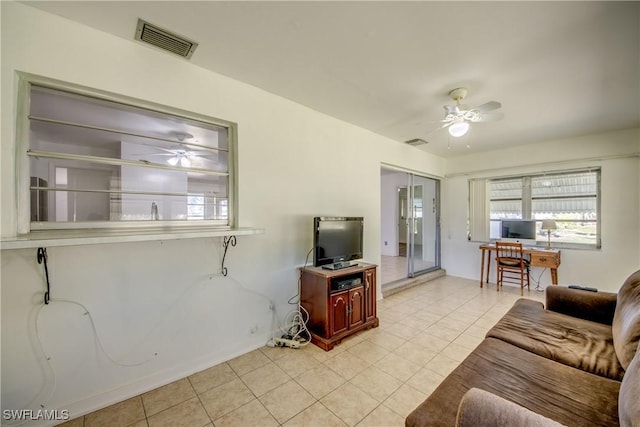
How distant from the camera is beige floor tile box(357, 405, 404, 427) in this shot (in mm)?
1632

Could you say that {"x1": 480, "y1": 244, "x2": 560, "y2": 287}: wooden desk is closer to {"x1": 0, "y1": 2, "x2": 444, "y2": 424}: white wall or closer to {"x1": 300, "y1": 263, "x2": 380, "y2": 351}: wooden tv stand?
{"x1": 300, "y1": 263, "x2": 380, "y2": 351}: wooden tv stand

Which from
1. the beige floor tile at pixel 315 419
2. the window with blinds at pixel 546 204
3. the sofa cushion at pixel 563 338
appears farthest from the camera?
the window with blinds at pixel 546 204

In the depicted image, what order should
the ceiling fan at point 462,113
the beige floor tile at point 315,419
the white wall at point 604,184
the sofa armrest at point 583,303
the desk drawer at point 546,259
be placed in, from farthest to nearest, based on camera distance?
the desk drawer at point 546,259, the white wall at point 604,184, the ceiling fan at point 462,113, the sofa armrest at point 583,303, the beige floor tile at point 315,419

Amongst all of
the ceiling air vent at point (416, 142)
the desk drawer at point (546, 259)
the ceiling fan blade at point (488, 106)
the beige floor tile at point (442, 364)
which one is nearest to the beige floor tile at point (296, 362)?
the beige floor tile at point (442, 364)

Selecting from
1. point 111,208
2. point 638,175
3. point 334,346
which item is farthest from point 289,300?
point 638,175

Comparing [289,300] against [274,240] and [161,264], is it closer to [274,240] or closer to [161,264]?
[274,240]

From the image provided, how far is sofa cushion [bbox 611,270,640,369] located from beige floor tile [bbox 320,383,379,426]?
1474mm

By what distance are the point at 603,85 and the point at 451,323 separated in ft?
9.52

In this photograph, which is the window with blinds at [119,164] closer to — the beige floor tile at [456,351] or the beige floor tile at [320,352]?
the beige floor tile at [320,352]

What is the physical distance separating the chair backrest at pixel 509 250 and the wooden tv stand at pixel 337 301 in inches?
112

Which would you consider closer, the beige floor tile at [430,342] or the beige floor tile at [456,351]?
the beige floor tile at [456,351]

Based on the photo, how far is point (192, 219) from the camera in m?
2.33

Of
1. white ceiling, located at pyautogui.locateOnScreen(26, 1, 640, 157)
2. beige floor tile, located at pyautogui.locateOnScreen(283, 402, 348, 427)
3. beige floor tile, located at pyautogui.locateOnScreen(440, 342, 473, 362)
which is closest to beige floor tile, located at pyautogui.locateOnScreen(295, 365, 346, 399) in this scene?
beige floor tile, located at pyautogui.locateOnScreen(283, 402, 348, 427)

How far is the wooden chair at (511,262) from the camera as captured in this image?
13.9 ft
